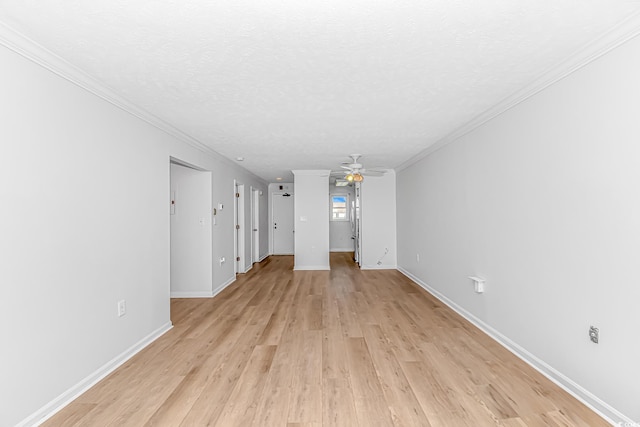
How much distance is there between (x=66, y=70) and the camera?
2.15m

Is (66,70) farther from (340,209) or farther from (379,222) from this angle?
(340,209)

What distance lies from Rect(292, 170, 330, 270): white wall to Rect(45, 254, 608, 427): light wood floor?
10.5ft

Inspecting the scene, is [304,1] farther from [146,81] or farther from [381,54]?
[146,81]

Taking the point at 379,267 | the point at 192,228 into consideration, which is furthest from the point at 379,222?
the point at 192,228

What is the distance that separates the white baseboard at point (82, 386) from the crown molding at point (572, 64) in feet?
13.9

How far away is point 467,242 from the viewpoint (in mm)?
3820

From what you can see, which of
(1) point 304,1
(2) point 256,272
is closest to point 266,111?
(1) point 304,1

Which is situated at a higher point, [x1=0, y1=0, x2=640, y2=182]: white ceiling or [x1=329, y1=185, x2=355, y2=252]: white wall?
[x1=0, y1=0, x2=640, y2=182]: white ceiling

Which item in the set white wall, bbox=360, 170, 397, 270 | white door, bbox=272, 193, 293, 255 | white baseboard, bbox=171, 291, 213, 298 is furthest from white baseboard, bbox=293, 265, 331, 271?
white door, bbox=272, 193, 293, 255

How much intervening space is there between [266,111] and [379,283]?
13.2ft

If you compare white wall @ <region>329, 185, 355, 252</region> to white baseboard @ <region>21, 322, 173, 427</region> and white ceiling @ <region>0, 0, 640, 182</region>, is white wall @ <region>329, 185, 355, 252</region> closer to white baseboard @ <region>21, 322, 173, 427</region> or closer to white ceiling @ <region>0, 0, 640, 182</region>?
white ceiling @ <region>0, 0, 640, 182</region>

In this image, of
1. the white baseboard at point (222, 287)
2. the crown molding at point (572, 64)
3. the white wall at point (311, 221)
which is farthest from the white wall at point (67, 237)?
the white wall at point (311, 221)

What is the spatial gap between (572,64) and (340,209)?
8.75 meters

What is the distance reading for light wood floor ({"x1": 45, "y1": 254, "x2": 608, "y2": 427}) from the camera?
6.57 feet
